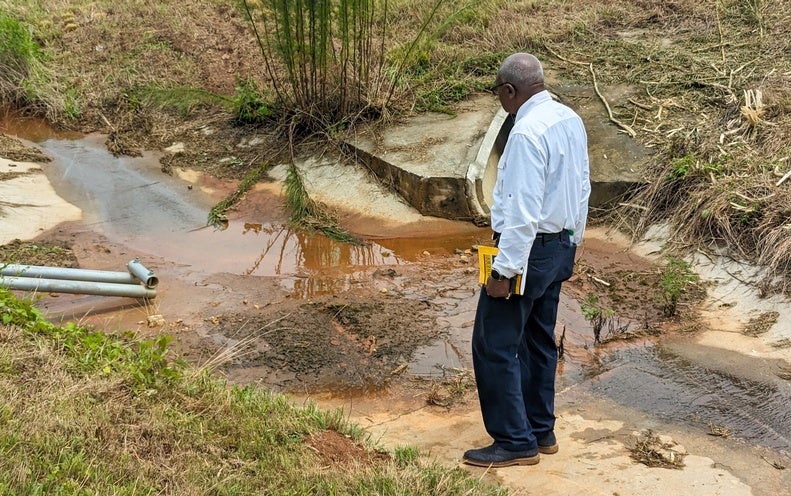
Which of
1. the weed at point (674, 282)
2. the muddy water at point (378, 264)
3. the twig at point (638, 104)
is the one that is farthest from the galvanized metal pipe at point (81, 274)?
the twig at point (638, 104)

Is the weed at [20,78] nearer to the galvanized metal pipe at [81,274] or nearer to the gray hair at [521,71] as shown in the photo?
the galvanized metal pipe at [81,274]

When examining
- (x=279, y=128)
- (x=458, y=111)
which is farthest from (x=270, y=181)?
(x=458, y=111)

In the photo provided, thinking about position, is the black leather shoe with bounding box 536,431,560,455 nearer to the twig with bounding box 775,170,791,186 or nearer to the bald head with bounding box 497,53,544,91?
the bald head with bounding box 497,53,544,91

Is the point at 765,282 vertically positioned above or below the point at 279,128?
below

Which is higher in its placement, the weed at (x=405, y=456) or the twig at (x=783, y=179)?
the twig at (x=783, y=179)

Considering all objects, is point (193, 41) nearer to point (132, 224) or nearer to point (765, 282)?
point (132, 224)

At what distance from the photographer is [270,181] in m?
9.30

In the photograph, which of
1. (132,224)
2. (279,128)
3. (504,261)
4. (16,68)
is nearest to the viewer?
(504,261)

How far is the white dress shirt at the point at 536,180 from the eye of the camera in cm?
357

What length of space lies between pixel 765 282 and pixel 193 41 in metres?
9.24

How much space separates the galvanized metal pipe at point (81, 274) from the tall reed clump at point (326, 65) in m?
3.82

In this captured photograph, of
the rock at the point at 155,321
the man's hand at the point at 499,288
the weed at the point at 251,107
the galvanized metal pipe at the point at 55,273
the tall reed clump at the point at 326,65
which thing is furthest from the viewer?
the weed at the point at 251,107

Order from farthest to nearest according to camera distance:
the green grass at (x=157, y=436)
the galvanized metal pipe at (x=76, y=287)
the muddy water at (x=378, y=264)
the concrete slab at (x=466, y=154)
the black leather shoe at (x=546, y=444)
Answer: the concrete slab at (x=466, y=154) → the galvanized metal pipe at (x=76, y=287) → the muddy water at (x=378, y=264) → the black leather shoe at (x=546, y=444) → the green grass at (x=157, y=436)

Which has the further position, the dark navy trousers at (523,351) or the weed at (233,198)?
the weed at (233,198)
